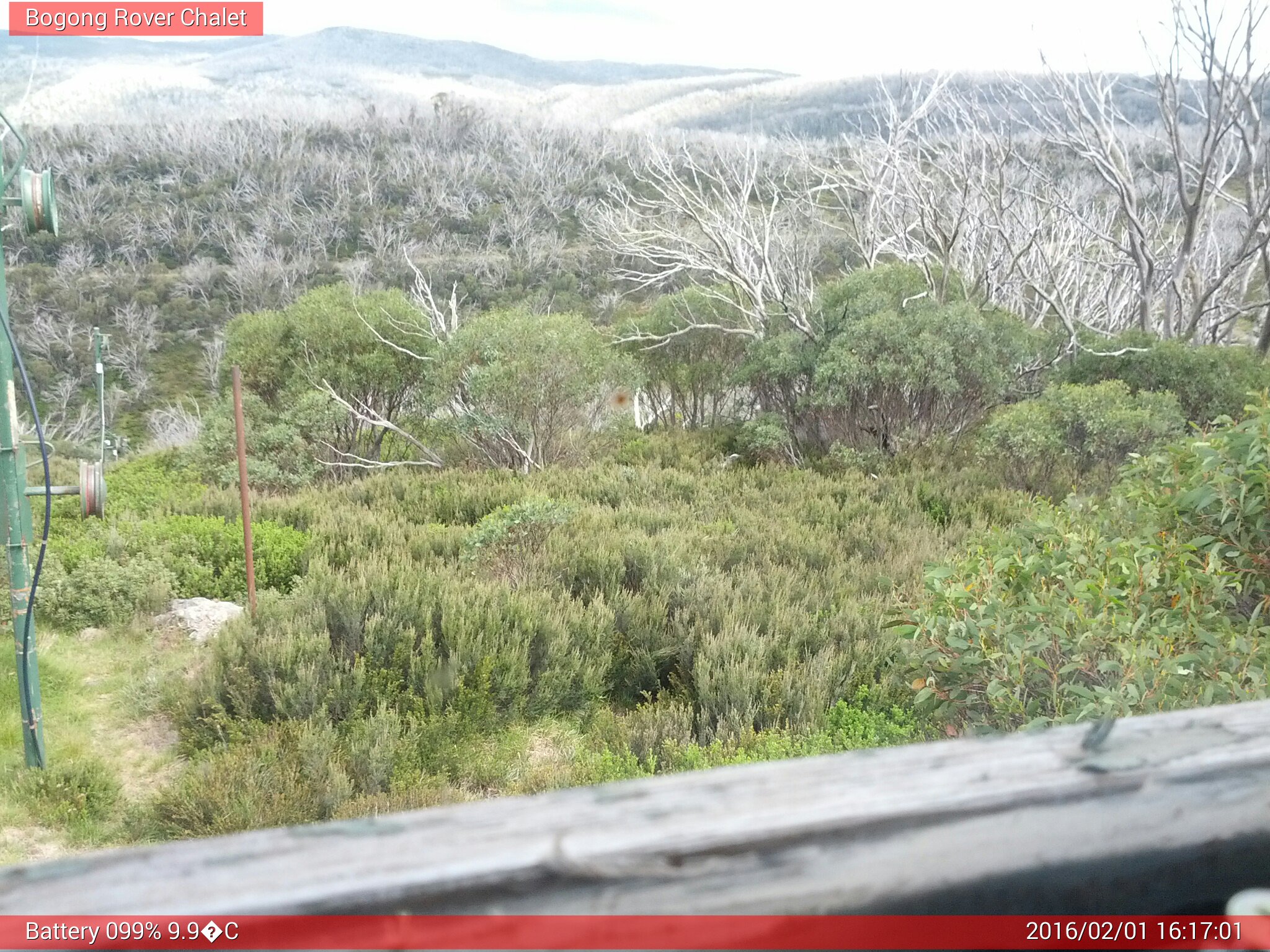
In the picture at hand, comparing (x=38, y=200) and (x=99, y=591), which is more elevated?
(x=38, y=200)

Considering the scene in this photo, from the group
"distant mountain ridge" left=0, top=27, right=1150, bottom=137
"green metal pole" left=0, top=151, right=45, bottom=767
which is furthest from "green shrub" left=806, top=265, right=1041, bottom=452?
"distant mountain ridge" left=0, top=27, right=1150, bottom=137

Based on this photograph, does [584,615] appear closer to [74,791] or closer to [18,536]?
[74,791]

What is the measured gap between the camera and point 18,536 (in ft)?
13.2

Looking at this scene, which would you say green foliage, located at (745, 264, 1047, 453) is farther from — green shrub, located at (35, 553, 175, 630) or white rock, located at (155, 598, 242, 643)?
green shrub, located at (35, 553, 175, 630)

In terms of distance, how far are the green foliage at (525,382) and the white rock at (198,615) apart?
5103 millimetres

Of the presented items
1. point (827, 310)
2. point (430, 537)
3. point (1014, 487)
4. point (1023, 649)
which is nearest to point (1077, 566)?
point (1023, 649)

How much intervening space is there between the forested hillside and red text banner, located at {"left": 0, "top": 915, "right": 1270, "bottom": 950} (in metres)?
1.94

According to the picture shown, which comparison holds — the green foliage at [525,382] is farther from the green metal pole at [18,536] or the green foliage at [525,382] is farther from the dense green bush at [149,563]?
the green metal pole at [18,536]

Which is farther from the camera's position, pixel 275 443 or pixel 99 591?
pixel 275 443

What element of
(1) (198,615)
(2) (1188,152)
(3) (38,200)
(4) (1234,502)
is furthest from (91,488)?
(2) (1188,152)

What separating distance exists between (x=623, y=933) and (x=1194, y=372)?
1065 centimetres

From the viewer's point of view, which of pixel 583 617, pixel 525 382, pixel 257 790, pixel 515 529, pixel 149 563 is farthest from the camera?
pixel 525 382

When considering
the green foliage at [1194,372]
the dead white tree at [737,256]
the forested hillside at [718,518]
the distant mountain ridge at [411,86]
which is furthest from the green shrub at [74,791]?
the distant mountain ridge at [411,86]

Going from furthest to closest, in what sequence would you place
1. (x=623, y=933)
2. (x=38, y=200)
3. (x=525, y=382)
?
(x=525, y=382) → (x=38, y=200) → (x=623, y=933)
